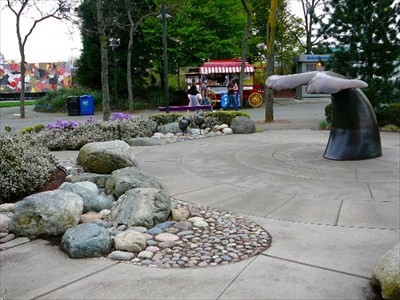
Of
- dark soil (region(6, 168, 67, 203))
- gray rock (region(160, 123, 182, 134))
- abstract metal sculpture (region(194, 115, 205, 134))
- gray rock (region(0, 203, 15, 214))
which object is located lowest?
gray rock (region(0, 203, 15, 214))

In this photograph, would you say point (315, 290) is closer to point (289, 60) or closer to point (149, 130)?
point (149, 130)

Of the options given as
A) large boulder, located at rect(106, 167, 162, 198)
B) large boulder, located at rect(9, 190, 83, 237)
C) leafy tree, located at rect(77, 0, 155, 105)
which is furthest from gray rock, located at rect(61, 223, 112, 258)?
leafy tree, located at rect(77, 0, 155, 105)

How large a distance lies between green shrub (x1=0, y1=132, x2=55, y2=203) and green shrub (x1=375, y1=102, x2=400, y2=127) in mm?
12635

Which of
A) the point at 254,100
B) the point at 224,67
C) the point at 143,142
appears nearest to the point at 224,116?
the point at 143,142

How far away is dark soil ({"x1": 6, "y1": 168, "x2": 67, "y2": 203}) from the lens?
674 cm

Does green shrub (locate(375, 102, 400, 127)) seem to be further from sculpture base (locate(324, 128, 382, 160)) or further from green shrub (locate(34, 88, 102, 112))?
green shrub (locate(34, 88, 102, 112))

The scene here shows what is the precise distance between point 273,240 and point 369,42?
42.7 feet

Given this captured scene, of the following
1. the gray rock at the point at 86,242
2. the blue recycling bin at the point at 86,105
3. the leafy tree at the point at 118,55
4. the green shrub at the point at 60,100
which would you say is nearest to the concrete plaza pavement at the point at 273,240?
the gray rock at the point at 86,242

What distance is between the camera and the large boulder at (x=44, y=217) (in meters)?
4.99

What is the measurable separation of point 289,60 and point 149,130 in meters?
33.8

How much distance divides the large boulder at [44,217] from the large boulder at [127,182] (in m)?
1.22

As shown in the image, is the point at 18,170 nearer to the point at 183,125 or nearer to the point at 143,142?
the point at 143,142

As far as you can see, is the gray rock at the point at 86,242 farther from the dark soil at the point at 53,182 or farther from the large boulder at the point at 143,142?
the large boulder at the point at 143,142

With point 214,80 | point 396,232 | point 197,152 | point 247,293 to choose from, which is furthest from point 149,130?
point 214,80
